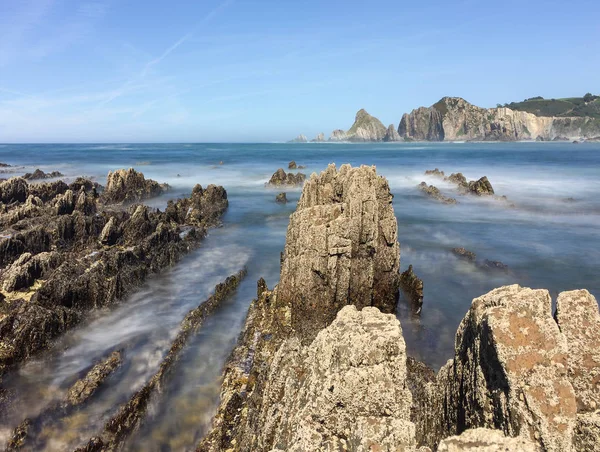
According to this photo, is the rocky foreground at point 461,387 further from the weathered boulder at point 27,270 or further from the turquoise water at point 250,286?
the weathered boulder at point 27,270

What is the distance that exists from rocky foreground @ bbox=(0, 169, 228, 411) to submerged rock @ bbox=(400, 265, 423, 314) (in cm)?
1044

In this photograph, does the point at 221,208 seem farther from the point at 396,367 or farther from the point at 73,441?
the point at 396,367

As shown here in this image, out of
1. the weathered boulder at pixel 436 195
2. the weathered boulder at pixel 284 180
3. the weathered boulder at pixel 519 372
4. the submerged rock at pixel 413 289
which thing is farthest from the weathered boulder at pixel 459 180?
the weathered boulder at pixel 519 372

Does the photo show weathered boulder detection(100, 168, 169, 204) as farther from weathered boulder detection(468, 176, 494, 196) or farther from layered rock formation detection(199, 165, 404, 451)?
weathered boulder detection(468, 176, 494, 196)

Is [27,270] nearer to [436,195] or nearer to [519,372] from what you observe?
→ [519,372]

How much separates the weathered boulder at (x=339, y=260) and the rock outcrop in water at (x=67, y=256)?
22.2 ft

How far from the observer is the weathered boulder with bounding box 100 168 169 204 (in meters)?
32.8

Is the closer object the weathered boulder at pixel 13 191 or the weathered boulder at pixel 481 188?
the weathered boulder at pixel 13 191

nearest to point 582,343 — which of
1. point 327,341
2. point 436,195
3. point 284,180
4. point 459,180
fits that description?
point 327,341

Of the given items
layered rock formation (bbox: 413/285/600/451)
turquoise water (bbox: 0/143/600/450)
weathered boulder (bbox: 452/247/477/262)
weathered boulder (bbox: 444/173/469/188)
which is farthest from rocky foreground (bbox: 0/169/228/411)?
weathered boulder (bbox: 444/173/469/188)

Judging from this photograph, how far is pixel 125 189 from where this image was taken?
34000 mm

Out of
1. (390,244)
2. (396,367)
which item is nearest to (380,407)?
(396,367)

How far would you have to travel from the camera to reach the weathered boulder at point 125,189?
108ft

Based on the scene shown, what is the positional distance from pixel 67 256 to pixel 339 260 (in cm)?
1236
